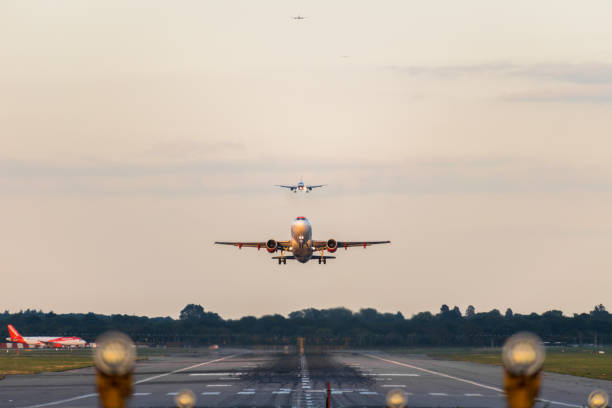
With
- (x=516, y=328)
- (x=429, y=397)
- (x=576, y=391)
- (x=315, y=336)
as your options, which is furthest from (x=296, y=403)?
(x=516, y=328)

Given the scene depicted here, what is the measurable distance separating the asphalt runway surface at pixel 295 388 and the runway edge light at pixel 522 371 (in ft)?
139

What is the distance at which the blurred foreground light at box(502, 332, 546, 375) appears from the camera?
26.4 ft

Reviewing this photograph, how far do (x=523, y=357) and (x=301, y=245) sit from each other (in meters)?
86.9

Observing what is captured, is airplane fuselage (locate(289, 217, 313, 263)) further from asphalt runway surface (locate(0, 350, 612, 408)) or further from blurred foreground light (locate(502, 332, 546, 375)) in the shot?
blurred foreground light (locate(502, 332, 546, 375))

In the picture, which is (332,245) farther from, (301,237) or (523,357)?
(523,357)

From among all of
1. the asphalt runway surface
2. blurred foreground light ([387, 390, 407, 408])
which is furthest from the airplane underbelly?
blurred foreground light ([387, 390, 407, 408])

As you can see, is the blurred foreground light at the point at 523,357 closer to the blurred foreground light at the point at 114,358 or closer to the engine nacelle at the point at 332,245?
the blurred foreground light at the point at 114,358

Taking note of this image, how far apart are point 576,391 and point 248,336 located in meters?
116

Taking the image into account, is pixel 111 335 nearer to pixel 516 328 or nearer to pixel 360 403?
pixel 360 403

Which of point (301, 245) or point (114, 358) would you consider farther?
point (301, 245)

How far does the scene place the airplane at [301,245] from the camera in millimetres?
93562

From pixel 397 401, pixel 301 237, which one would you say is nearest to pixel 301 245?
pixel 301 237

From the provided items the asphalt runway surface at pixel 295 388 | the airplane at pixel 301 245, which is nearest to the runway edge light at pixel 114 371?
the asphalt runway surface at pixel 295 388

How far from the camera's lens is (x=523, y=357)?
8039 mm
